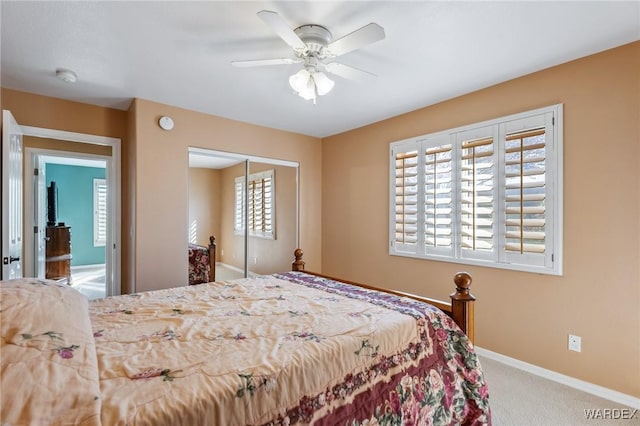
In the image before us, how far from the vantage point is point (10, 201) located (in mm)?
2316

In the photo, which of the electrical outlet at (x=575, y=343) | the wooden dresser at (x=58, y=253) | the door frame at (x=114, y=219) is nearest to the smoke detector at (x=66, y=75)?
the door frame at (x=114, y=219)

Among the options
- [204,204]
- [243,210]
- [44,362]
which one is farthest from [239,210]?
[44,362]

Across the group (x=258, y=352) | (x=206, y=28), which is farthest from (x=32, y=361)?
(x=206, y=28)

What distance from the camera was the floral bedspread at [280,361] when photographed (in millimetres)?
938

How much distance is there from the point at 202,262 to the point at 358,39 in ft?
9.46

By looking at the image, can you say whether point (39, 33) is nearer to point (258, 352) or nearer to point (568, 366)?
point (258, 352)

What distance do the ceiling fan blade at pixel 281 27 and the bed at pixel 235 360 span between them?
4.83 ft

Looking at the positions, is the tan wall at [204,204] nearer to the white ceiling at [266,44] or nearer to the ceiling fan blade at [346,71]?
the white ceiling at [266,44]

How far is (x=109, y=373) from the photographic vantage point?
1.00 meters

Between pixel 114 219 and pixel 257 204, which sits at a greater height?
pixel 257 204

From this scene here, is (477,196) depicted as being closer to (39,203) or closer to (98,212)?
(39,203)

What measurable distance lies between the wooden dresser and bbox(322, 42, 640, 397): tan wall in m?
5.70

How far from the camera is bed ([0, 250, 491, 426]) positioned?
33.2 inches

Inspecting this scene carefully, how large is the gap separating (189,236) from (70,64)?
1.81 meters
